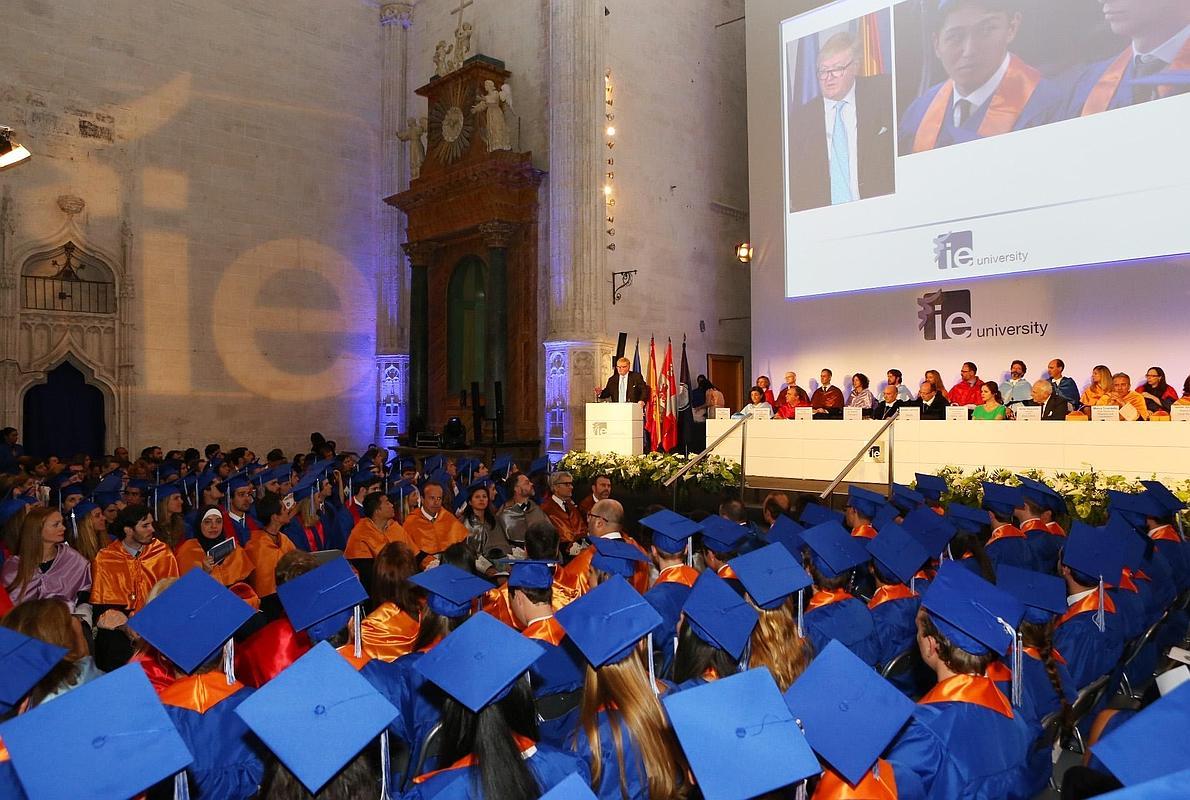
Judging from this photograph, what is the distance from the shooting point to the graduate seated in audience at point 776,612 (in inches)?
120

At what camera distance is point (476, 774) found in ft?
7.13

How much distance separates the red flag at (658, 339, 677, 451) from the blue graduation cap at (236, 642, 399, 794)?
10090 millimetres

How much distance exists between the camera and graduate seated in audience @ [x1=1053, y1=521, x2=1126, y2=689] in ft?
12.5

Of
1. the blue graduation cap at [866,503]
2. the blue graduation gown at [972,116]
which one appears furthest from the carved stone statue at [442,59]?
the blue graduation cap at [866,503]

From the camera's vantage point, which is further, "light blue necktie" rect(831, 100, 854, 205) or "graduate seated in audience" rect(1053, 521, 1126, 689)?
"light blue necktie" rect(831, 100, 854, 205)

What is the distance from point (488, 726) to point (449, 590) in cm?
124

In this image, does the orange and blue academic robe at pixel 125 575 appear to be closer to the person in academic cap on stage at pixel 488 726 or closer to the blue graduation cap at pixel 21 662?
the blue graduation cap at pixel 21 662

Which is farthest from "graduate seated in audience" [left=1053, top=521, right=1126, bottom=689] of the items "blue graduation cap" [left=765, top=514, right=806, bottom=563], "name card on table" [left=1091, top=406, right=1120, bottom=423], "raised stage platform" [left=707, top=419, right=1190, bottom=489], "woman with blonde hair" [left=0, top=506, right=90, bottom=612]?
"woman with blonde hair" [left=0, top=506, right=90, bottom=612]

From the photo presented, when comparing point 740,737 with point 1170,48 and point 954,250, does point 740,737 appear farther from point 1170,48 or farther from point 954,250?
point 1170,48

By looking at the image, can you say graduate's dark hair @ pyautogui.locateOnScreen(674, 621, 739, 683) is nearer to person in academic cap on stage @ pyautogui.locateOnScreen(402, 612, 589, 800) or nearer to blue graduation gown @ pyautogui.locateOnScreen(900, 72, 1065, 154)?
person in academic cap on stage @ pyautogui.locateOnScreen(402, 612, 589, 800)

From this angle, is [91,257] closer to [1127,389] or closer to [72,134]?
[72,134]

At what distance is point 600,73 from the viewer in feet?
43.7

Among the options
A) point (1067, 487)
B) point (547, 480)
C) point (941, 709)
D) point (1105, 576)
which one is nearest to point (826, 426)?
point (1067, 487)

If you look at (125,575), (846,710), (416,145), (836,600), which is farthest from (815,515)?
(416,145)
